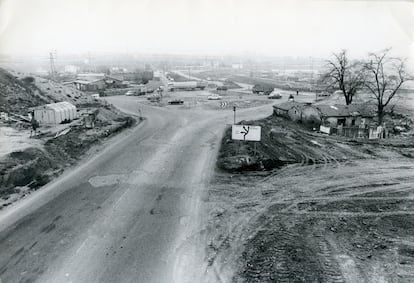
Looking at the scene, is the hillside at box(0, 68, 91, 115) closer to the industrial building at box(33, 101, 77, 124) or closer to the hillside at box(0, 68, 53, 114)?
the hillside at box(0, 68, 53, 114)

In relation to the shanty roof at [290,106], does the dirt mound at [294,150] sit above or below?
below

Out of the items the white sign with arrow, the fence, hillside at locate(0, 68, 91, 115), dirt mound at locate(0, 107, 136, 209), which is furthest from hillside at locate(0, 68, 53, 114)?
the fence

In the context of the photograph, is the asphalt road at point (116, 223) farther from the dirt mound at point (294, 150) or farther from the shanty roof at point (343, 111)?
the shanty roof at point (343, 111)

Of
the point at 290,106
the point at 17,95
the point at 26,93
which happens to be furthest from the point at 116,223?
the point at 26,93

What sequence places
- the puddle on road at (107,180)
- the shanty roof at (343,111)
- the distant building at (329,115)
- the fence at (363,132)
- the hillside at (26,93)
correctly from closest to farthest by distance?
1. the puddle on road at (107,180)
2. the fence at (363,132)
3. the hillside at (26,93)
4. the distant building at (329,115)
5. the shanty roof at (343,111)

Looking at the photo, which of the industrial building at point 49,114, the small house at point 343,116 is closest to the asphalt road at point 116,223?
the industrial building at point 49,114

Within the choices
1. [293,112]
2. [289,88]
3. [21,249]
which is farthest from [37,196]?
[289,88]

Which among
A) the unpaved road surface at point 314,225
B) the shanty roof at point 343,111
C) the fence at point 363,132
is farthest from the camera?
the shanty roof at point 343,111

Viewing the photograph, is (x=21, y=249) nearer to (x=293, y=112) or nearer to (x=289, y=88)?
(x=293, y=112)

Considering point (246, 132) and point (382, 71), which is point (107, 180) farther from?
point (382, 71)
